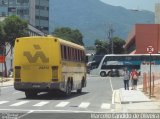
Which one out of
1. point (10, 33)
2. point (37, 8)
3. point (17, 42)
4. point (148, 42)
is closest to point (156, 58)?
point (148, 42)

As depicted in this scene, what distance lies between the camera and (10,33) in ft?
285

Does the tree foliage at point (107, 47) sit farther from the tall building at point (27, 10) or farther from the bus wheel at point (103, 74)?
the bus wheel at point (103, 74)

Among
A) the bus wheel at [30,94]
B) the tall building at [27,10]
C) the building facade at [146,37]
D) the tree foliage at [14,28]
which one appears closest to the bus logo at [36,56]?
the bus wheel at [30,94]

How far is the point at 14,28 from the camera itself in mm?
86312

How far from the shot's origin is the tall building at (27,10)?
513ft

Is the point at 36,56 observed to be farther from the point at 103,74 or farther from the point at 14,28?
the point at 103,74

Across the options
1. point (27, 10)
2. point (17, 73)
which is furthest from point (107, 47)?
point (17, 73)

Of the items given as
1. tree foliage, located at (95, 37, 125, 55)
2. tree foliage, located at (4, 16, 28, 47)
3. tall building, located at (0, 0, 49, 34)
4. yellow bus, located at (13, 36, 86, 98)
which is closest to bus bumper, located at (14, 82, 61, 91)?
yellow bus, located at (13, 36, 86, 98)

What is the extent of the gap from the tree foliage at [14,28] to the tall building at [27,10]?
65919 millimetres

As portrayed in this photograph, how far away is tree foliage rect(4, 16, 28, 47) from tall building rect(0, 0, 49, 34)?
65.9 m

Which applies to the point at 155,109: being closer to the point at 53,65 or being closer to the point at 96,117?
the point at 96,117

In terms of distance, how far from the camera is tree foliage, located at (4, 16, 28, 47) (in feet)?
283

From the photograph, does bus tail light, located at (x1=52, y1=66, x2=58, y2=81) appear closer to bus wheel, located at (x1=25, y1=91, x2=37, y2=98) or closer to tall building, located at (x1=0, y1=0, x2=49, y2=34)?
bus wheel, located at (x1=25, y1=91, x2=37, y2=98)

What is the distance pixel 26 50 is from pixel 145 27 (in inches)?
2650
